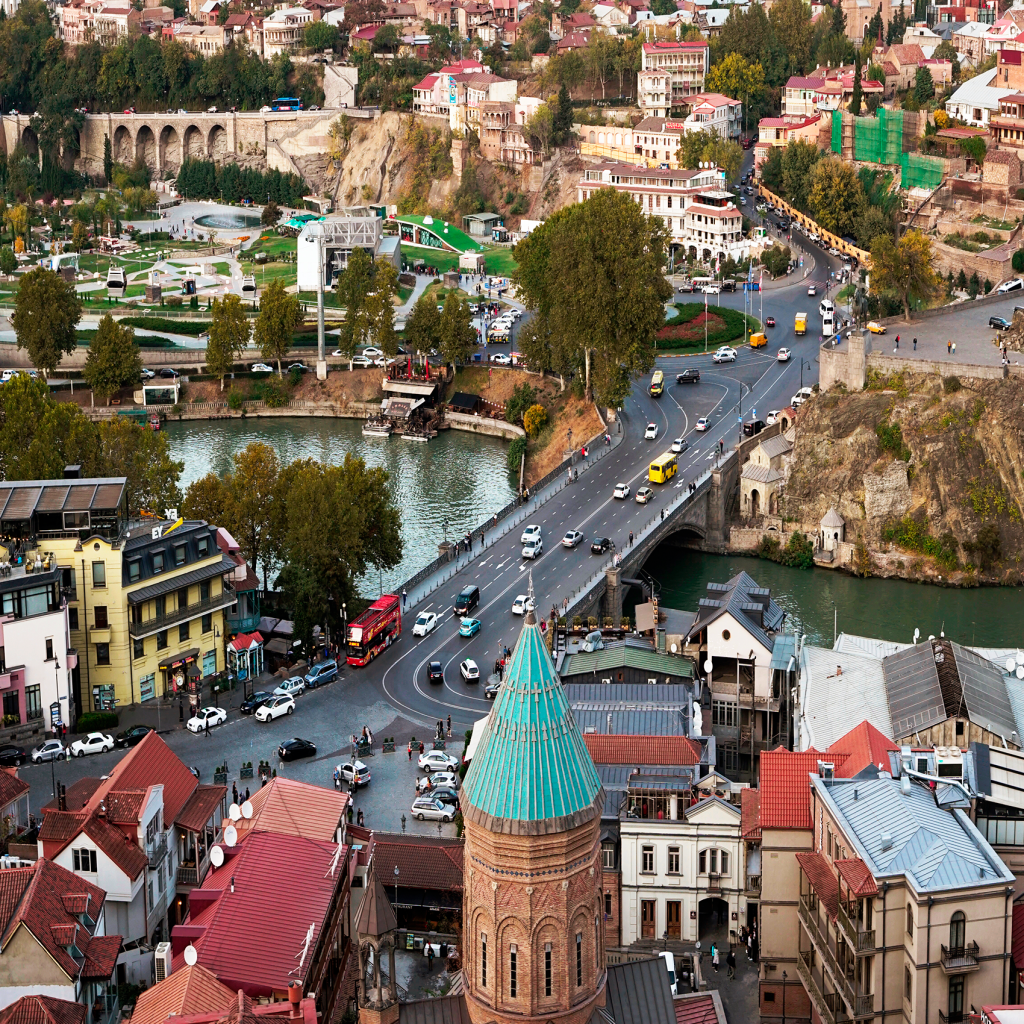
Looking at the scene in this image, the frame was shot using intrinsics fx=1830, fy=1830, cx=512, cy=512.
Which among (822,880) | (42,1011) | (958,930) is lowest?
(42,1011)

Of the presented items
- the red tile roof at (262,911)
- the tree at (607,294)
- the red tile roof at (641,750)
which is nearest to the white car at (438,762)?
the red tile roof at (641,750)

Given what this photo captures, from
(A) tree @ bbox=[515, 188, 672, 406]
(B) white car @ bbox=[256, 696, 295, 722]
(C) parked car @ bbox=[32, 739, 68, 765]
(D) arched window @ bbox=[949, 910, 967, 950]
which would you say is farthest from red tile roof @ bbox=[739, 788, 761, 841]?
(A) tree @ bbox=[515, 188, 672, 406]

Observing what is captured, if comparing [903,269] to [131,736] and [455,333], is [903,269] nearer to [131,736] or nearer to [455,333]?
[455,333]

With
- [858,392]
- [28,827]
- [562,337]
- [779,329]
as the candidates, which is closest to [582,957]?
[28,827]

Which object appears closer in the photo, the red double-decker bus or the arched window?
the arched window

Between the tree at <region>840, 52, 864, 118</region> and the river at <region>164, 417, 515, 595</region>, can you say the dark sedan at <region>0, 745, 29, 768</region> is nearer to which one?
the river at <region>164, 417, 515, 595</region>

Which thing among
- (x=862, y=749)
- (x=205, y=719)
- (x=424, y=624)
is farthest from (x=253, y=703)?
(x=862, y=749)

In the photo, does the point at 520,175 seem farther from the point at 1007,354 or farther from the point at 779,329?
the point at 1007,354
